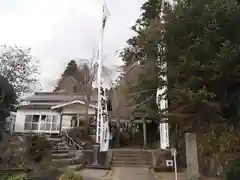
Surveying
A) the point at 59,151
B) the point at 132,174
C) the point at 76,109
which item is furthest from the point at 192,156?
the point at 76,109

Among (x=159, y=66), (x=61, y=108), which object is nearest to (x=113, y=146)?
(x=61, y=108)

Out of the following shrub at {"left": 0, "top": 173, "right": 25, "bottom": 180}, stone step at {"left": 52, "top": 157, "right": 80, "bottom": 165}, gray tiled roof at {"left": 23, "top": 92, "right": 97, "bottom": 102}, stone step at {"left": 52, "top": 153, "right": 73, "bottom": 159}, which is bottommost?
shrub at {"left": 0, "top": 173, "right": 25, "bottom": 180}

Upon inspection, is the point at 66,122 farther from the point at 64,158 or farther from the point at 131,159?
the point at 131,159

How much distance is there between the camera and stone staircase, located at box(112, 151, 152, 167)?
17.2 m

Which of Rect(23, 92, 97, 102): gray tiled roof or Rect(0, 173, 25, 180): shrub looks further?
Rect(23, 92, 97, 102): gray tiled roof

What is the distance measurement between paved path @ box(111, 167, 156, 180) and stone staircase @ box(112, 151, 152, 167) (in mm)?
1506

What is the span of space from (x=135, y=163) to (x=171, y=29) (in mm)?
8784

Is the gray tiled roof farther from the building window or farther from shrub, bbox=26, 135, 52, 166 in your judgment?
shrub, bbox=26, 135, 52, 166

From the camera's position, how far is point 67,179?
946 cm

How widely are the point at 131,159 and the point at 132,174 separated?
4049mm

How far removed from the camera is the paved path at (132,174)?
12949mm

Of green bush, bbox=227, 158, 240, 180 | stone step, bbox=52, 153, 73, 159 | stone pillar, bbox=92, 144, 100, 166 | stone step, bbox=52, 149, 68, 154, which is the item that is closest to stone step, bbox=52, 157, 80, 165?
stone step, bbox=52, 153, 73, 159

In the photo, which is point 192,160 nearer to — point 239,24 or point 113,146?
point 239,24

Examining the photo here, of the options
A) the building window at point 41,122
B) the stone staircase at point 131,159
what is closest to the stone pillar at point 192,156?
the stone staircase at point 131,159
